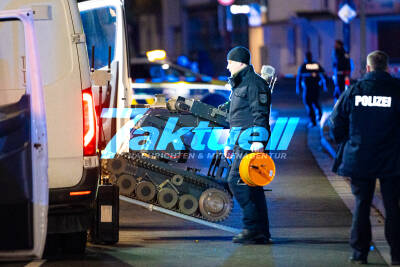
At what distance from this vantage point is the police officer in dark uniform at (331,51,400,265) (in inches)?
323

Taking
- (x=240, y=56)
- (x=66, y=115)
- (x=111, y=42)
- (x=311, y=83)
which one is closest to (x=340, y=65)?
(x=311, y=83)

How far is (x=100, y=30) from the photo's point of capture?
1258cm

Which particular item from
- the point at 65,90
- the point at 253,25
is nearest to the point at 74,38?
the point at 65,90

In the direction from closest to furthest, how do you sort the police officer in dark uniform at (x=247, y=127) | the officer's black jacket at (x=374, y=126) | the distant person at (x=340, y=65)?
the officer's black jacket at (x=374, y=126) < the police officer in dark uniform at (x=247, y=127) < the distant person at (x=340, y=65)

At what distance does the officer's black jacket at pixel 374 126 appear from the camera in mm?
8203

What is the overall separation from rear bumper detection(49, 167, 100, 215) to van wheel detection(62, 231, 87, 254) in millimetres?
624

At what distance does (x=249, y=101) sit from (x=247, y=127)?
25cm

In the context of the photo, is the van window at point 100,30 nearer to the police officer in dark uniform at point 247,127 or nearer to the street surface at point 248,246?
the street surface at point 248,246

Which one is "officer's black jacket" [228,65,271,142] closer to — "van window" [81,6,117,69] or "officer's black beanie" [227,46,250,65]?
"officer's black beanie" [227,46,250,65]

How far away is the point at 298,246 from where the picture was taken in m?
9.41

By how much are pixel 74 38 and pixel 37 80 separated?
1131 mm

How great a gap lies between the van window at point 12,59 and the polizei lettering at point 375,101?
2.80m

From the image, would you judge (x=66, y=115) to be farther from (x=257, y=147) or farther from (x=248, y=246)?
(x=248, y=246)

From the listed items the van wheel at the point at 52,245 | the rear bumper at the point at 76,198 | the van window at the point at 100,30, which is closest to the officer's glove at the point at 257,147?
the rear bumper at the point at 76,198
